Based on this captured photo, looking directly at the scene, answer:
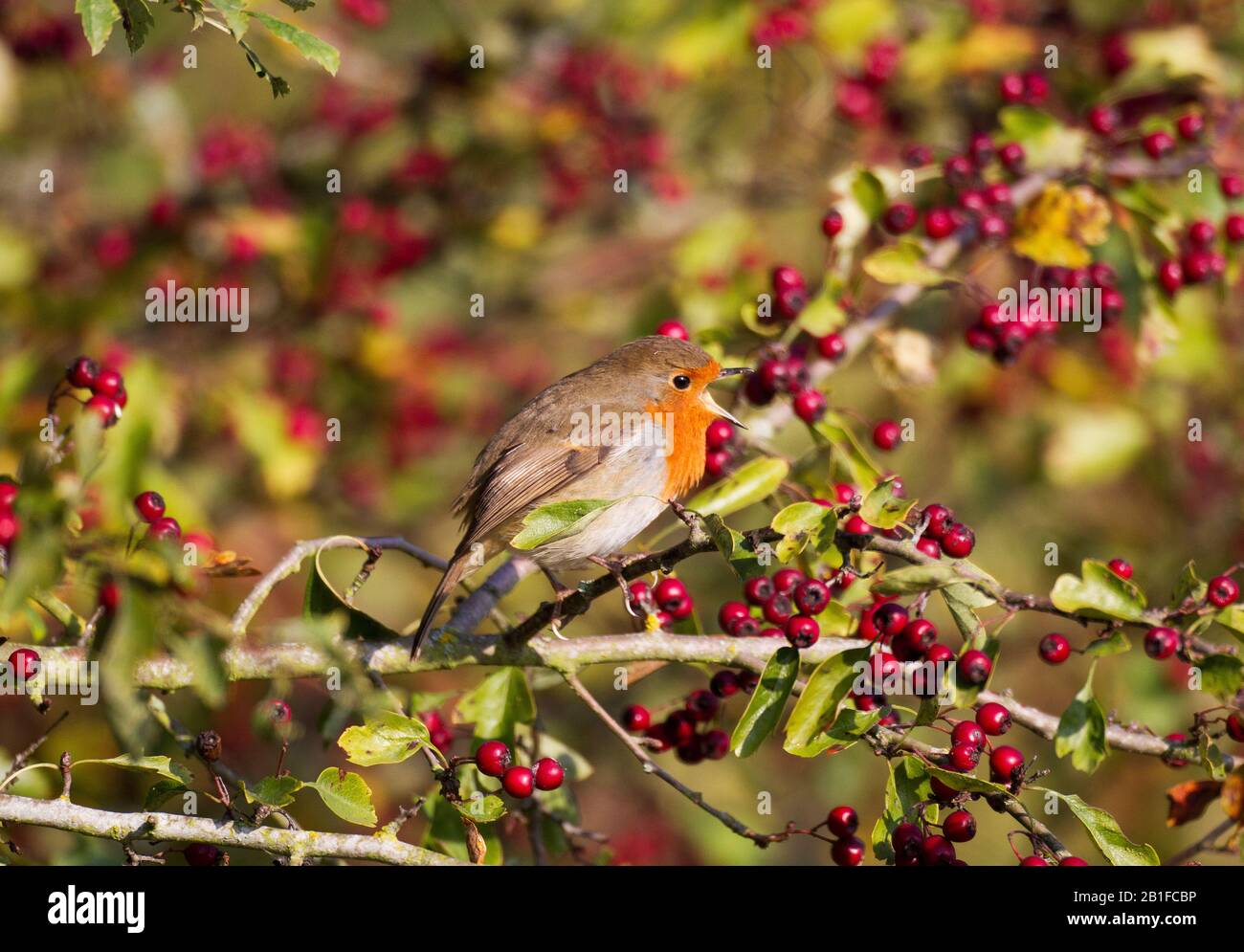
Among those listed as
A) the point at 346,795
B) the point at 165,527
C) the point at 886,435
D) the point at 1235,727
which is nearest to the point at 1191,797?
the point at 1235,727

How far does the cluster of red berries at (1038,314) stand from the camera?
3.72 meters

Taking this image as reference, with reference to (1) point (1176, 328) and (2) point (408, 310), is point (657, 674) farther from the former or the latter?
(1) point (1176, 328)

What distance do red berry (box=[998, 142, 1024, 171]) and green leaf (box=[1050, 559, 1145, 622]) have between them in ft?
5.89

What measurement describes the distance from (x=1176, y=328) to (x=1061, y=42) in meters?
1.80

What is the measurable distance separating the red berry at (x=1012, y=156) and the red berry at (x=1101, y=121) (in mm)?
363

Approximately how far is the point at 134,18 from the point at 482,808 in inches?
66.5

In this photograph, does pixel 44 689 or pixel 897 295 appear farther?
pixel 897 295

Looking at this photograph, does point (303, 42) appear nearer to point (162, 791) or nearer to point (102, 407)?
point (102, 407)

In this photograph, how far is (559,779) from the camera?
281cm

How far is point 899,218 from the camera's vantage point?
384 centimetres


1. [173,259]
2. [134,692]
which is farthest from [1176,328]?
[173,259]

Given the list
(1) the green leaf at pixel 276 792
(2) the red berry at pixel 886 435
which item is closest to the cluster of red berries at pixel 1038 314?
(2) the red berry at pixel 886 435

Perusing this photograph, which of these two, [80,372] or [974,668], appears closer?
[974,668]

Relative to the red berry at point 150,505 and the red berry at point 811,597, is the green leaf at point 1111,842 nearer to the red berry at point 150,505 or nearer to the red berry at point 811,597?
the red berry at point 811,597
